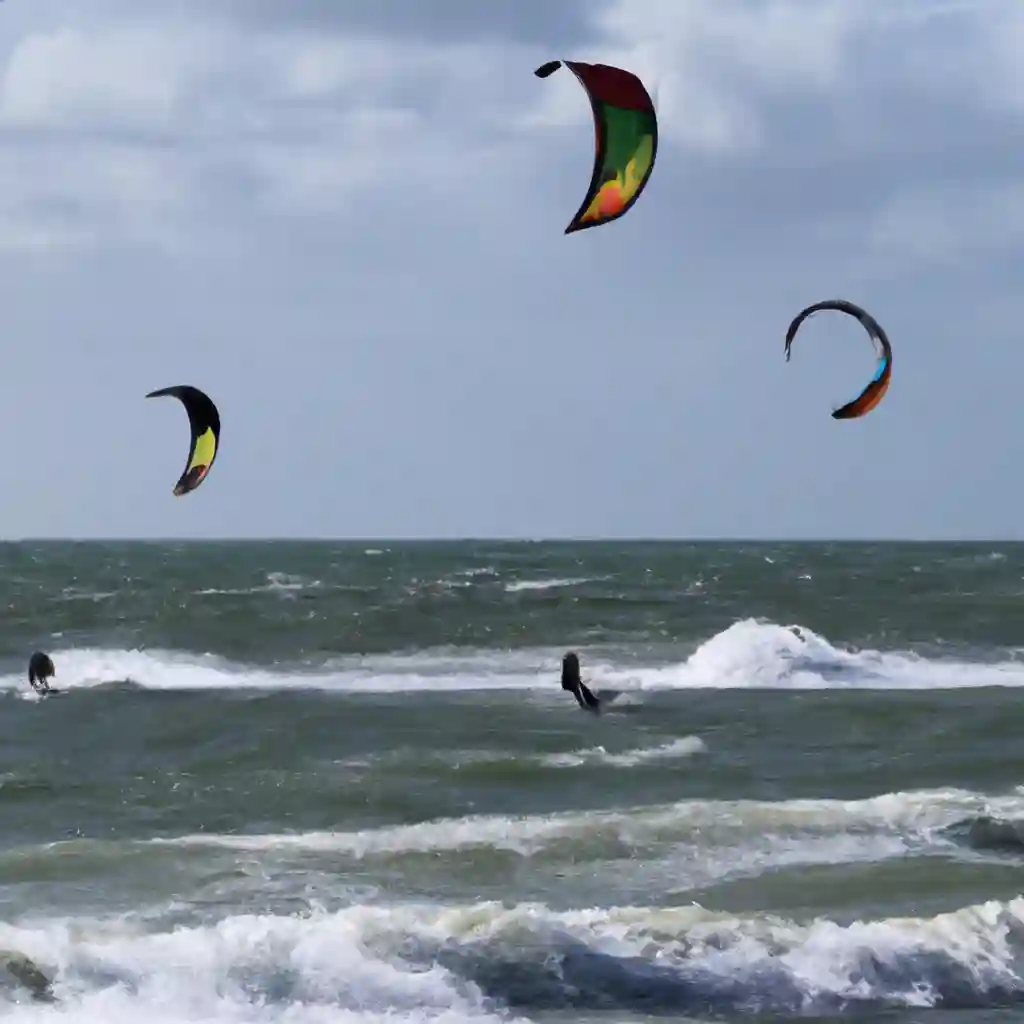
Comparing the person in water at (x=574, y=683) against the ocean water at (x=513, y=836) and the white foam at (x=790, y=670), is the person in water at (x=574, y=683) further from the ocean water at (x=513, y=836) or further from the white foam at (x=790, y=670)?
the white foam at (x=790, y=670)

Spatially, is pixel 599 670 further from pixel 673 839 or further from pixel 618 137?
pixel 618 137

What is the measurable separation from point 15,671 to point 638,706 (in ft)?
37.7

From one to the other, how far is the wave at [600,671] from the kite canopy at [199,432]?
9811 mm

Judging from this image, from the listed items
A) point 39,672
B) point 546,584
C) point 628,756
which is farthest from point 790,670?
point 546,584

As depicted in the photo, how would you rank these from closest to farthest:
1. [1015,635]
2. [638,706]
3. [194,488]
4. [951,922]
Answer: [951,922] < [194,488] < [638,706] < [1015,635]

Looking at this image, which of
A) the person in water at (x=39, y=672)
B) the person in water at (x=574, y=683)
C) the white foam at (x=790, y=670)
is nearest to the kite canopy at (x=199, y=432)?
the person in water at (x=574, y=683)

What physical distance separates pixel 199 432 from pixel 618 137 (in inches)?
317

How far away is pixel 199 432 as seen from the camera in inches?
682

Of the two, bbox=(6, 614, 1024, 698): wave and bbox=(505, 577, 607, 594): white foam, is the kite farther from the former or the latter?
bbox=(505, 577, 607, 594): white foam

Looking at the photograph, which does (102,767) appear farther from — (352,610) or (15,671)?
(352,610)

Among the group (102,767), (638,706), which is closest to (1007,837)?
(102,767)

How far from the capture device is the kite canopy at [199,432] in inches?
662

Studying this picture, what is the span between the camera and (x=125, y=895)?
11.7m

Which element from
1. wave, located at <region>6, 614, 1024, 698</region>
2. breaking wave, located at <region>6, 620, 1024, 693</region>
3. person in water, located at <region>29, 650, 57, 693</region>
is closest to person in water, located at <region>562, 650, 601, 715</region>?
wave, located at <region>6, 614, 1024, 698</region>
